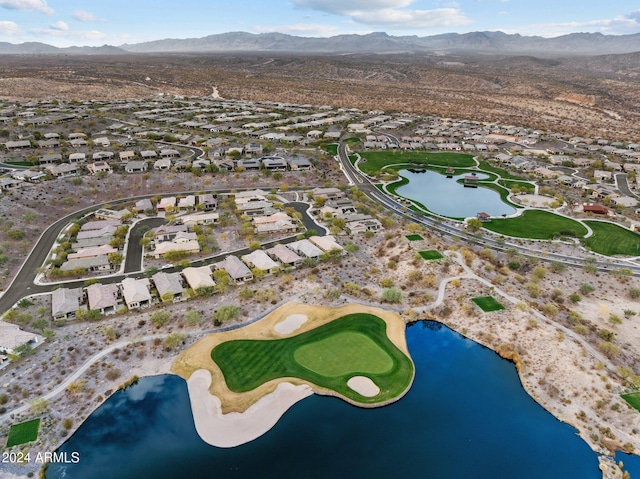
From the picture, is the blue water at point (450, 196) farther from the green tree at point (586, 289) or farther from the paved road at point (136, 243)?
the paved road at point (136, 243)

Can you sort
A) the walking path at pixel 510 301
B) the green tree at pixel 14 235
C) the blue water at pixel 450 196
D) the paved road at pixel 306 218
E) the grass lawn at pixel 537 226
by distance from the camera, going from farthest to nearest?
the blue water at pixel 450 196
the grass lawn at pixel 537 226
the paved road at pixel 306 218
the green tree at pixel 14 235
the walking path at pixel 510 301

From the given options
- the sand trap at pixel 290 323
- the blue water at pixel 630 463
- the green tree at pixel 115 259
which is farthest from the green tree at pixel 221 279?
the blue water at pixel 630 463

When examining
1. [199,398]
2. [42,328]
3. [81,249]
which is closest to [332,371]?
[199,398]

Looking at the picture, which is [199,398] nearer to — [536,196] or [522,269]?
[522,269]

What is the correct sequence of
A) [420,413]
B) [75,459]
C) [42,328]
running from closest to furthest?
[75,459], [420,413], [42,328]

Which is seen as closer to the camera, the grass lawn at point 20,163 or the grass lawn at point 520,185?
the grass lawn at point 20,163

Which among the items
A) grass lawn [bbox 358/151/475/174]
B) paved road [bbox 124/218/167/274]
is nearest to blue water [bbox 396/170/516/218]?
grass lawn [bbox 358/151/475/174]

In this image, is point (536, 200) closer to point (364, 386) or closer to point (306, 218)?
point (306, 218)

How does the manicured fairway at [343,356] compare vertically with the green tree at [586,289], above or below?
above
